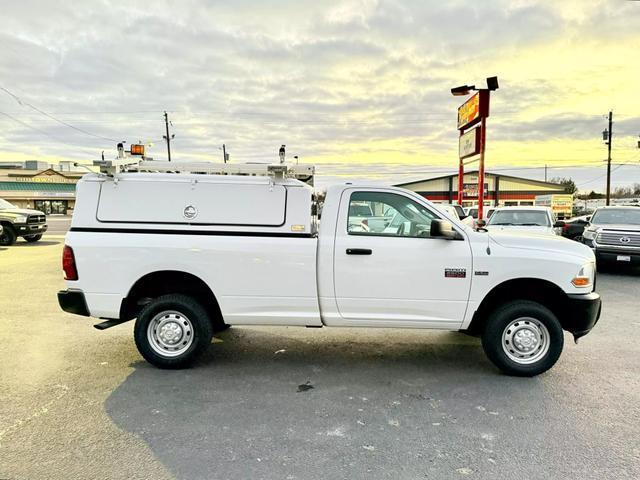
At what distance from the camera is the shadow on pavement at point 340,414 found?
312 cm

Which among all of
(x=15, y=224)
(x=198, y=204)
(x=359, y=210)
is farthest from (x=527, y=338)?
(x=15, y=224)

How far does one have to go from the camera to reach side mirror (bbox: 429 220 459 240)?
14.7 ft

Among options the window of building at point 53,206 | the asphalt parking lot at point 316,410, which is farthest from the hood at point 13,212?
the window of building at point 53,206

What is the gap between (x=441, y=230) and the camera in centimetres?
449

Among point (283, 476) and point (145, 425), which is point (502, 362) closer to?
point (283, 476)

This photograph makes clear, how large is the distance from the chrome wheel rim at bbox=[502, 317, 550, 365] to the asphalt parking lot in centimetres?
24

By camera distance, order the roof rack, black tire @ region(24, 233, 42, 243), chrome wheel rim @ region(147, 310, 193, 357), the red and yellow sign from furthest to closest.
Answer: black tire @ region(24, 233, 42, 243) → the red and yellow sign → the roof rack → chrome wheel rim @ region(147, 310, 193, 357)

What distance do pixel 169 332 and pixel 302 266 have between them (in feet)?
5.17

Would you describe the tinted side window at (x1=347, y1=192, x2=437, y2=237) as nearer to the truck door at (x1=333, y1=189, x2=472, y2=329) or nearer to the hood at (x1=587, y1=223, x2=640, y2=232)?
the truck door at (x1=333, y1=189, x2=472, y2=329)

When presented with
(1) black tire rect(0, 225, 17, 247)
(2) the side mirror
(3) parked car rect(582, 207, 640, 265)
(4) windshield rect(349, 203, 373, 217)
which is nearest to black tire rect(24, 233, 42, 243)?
(1) black tire rect(0, 225, 17, 247)

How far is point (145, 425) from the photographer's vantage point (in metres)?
3.64

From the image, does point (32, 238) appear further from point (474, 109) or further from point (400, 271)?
point (400, 271)

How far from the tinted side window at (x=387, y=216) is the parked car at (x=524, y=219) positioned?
8.14m

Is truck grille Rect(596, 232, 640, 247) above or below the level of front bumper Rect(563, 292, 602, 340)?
above
